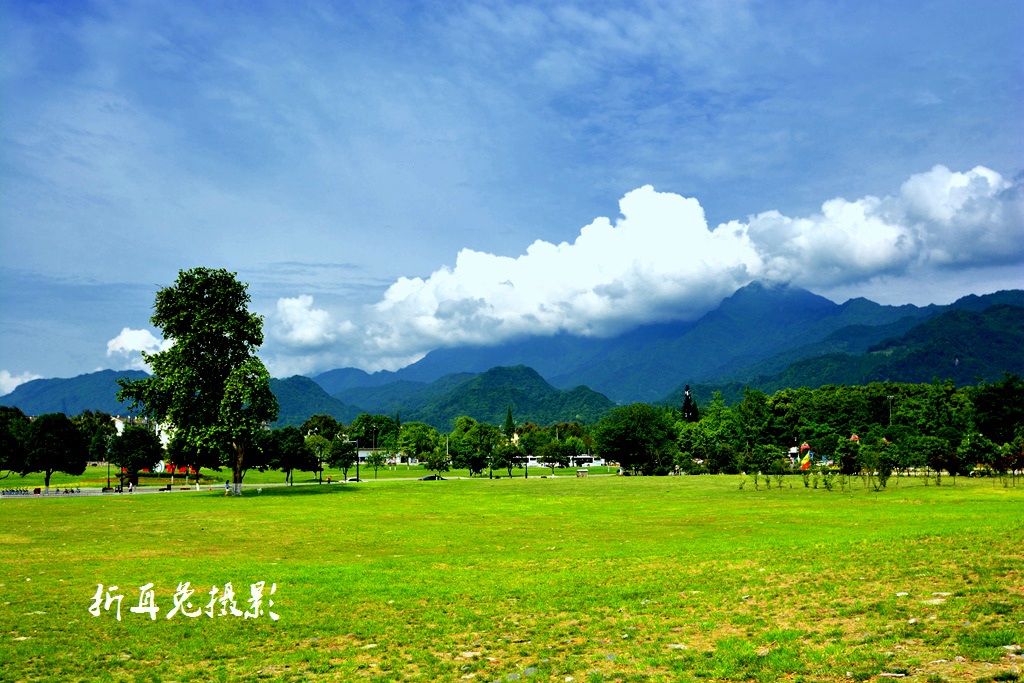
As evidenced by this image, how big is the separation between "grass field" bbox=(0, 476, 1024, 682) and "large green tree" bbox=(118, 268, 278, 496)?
32.4 m

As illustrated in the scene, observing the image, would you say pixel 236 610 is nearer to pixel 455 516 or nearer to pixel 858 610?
pixel 858 610

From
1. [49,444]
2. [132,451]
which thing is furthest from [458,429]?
[49,444]

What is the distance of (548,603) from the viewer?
17.9m

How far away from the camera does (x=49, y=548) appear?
3188 cm

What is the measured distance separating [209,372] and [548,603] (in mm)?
65737

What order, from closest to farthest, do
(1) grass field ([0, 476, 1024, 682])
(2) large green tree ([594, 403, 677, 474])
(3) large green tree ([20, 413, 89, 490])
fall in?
1. (1) grass field ([0, 476, 1024, 682])
2. (3) large green tree ([20, 413, 89, 490])
3. (2) large green tree ([594, 403, 677, 474])

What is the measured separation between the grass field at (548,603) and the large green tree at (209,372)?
32.4m

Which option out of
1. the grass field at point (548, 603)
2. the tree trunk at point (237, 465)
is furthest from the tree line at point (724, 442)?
the grass field at point (548, 603)

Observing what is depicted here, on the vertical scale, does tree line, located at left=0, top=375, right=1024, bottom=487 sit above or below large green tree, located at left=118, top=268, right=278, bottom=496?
below

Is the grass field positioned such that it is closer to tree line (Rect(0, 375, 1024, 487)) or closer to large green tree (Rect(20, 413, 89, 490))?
tree line (Rect(0, 375, 1024, 487))

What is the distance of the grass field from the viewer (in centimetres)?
1257

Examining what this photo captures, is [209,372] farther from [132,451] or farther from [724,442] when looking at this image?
[724,442]

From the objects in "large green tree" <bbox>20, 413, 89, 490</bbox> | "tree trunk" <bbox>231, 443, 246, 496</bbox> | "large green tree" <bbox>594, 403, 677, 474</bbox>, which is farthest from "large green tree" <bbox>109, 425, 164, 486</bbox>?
"large green tree" <bbox>594, 403, 677, 474</bbox>

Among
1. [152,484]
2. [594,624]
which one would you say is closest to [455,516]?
[594,624]
